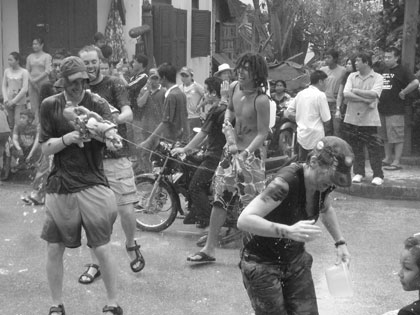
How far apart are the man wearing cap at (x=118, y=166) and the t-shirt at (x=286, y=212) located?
7.49 feet

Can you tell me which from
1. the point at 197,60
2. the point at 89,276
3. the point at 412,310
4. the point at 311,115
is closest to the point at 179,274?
the point at 89,276

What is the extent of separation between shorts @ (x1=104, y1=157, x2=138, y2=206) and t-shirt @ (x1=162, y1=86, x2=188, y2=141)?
2.66 meters

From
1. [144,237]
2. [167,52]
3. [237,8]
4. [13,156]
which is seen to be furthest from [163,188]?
[237,8]

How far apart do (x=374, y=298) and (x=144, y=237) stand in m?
2.61

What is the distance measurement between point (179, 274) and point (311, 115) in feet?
12.6

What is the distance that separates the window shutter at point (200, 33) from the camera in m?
19.3

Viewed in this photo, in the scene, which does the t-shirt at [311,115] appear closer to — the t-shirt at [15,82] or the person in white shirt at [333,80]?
the person in white shirt at [333,80]

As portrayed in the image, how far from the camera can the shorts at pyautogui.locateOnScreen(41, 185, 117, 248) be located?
5.27 m

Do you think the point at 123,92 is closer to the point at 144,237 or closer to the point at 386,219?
the point at 144,237

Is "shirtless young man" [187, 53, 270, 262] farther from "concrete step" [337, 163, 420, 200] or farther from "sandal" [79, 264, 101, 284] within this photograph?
"concrete step" [337, 163, 420, 200]

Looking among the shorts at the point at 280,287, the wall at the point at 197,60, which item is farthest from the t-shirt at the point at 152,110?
the wall at the point at 197,60

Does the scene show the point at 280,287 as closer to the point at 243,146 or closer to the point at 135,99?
the point at 243,146

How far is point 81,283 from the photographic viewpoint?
628 centimetres

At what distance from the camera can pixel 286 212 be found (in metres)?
3.99
